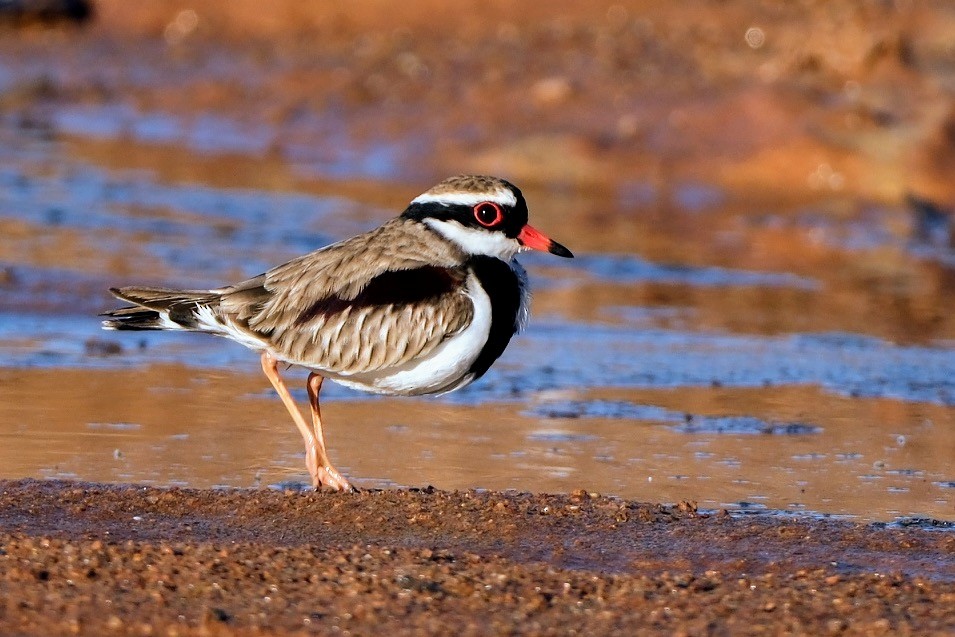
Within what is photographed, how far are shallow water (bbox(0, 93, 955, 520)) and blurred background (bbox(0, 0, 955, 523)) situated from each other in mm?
34

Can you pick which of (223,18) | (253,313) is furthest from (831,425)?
(223,18)

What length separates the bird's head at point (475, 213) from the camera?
23.2 feet

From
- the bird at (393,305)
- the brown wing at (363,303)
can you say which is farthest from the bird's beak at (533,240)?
the brown wing at (363,303)

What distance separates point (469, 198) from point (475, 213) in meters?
0.07

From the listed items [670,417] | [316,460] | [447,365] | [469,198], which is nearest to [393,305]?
[447,365]

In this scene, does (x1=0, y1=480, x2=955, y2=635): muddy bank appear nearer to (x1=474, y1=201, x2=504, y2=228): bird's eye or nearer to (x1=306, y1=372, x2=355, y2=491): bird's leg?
(x1=306, y1=372, x2=355, y2=491): bird's leg

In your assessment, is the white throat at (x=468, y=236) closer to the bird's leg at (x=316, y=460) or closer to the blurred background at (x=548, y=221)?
the bird's leg at (x=316, y=460)

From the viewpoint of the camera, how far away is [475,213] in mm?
7062

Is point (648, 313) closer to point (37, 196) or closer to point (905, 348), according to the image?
point (905, 348)

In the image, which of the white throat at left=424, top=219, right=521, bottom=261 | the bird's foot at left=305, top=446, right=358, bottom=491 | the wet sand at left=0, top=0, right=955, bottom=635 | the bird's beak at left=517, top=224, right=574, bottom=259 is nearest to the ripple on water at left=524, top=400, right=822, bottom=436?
the wet sand at left=0, top=0, right=955, bottom=635

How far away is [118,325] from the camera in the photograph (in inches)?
288

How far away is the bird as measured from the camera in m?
6.79

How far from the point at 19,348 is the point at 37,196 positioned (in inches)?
250

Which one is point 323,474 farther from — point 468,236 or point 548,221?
point 548,221
